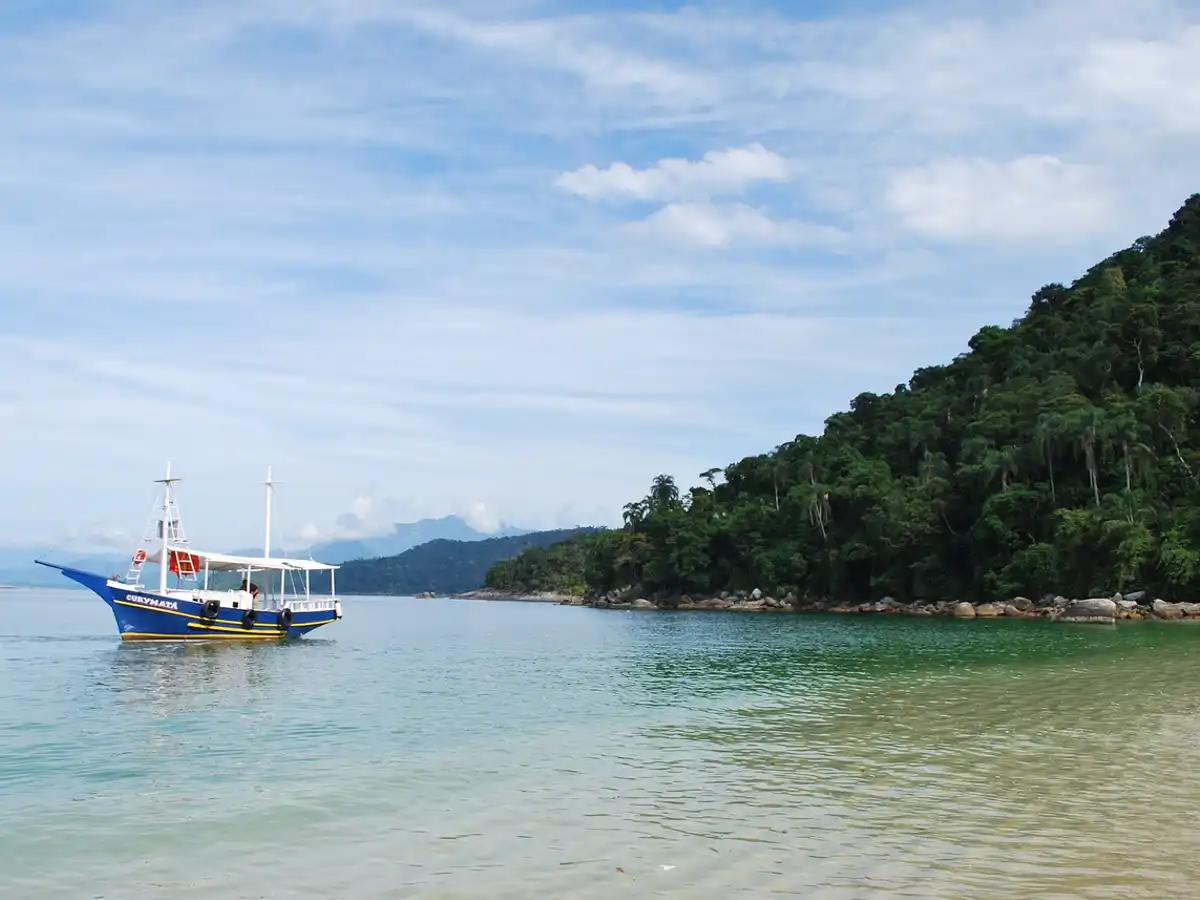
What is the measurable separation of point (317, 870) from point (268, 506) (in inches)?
1994

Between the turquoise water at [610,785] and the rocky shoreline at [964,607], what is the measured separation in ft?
112

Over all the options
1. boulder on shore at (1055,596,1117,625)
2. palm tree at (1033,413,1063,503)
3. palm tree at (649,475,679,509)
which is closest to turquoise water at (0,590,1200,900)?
boulder on shore at (1055,596,1117,625)

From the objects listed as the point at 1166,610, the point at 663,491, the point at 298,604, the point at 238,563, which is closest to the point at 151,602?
the point at 238,563

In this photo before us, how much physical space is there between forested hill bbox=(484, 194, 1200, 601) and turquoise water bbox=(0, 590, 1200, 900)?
141ft

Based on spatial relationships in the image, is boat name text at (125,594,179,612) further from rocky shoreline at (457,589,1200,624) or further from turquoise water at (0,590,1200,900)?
rocky shoreline at (457,589,1200,624)

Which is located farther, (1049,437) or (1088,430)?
(1049,437)

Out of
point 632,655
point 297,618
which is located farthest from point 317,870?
point 297,618

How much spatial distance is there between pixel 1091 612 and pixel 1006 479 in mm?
19802

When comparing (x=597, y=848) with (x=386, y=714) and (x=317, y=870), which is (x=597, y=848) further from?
(x=386, y=714)

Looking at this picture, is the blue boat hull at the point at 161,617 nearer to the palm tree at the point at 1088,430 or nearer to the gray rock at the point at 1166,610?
the gray rock at the point at 1166,610

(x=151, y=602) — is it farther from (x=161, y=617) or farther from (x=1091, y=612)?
(x=1091, y=612)

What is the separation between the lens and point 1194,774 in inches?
563

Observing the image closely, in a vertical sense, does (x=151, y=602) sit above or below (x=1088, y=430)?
below

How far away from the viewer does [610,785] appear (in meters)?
14.6
